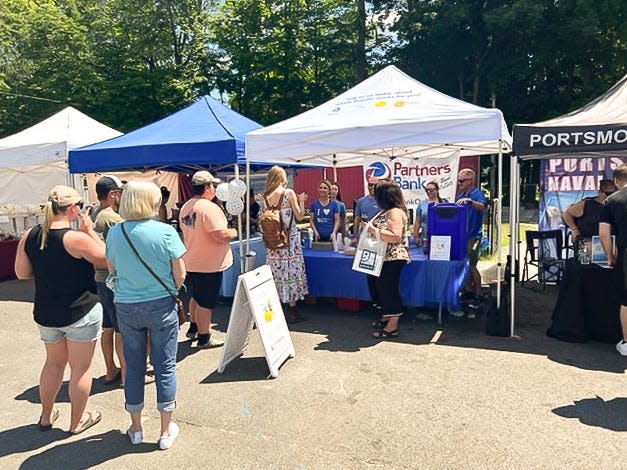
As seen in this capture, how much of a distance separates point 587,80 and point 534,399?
74.4 ft

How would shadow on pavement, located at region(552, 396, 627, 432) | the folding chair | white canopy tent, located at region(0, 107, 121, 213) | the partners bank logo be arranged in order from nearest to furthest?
shadow on pavement, located at region(552, 396, 627, 432) → the folding chair → white canopy tent, located at region(0, 107, 121, 213) → the partners bank logo

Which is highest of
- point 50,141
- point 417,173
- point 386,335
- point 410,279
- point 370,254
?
point 50,141

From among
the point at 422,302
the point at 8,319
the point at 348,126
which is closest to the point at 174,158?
the point at 348,126

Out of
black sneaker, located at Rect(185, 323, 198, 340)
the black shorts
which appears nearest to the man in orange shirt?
the black shorts

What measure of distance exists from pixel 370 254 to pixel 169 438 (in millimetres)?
2538

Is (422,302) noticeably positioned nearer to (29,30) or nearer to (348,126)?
(348,126)

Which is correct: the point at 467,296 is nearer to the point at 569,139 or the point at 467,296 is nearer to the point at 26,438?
the point at 569,139

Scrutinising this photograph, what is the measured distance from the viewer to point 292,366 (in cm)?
431

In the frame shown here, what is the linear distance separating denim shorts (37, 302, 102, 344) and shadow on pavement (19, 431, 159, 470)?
25.6 inches

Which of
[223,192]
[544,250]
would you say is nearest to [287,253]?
[223,192]

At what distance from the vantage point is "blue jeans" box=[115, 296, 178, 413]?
2830 mm

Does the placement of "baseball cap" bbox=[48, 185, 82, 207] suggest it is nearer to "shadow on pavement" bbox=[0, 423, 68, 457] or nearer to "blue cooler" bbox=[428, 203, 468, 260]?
"shadow on pavement" bbox=[0, 423, 68, 457]

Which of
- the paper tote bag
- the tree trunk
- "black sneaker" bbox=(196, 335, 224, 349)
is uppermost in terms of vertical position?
the tree trunk

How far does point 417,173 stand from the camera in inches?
455
